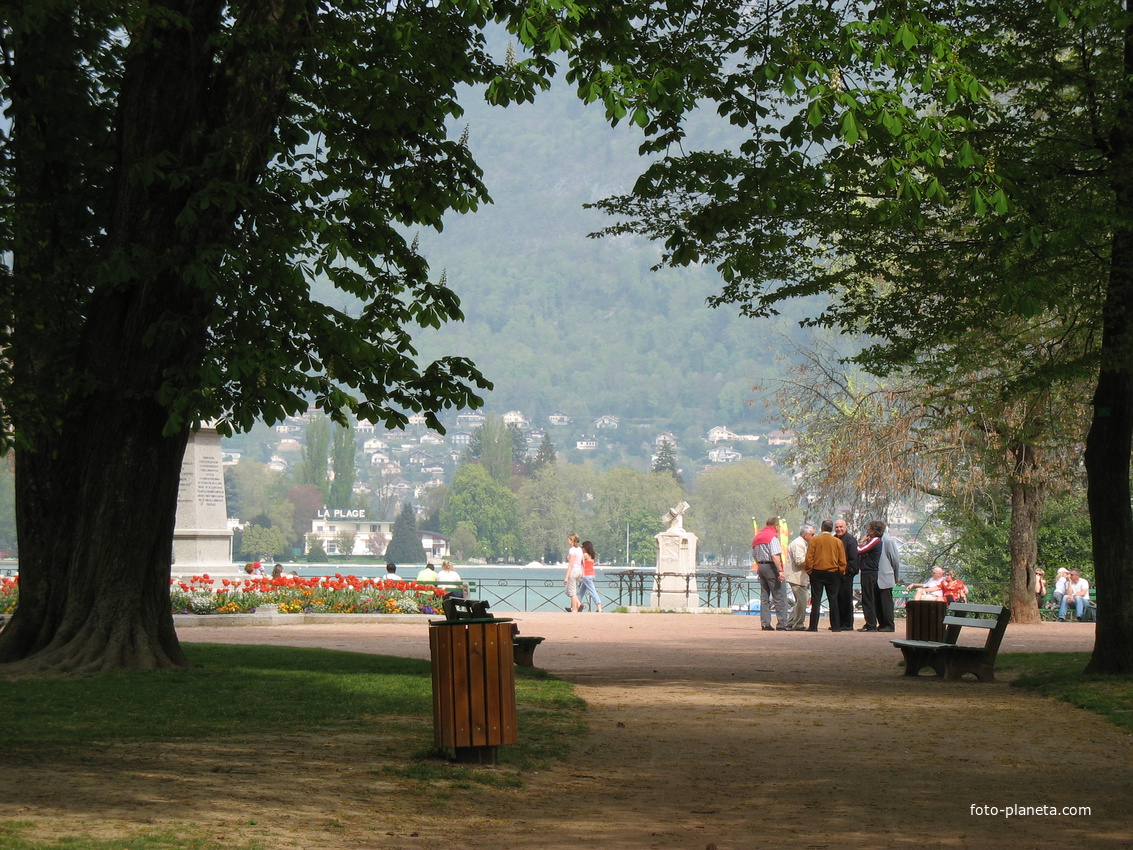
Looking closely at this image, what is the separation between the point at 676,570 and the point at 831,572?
11170 millimetres

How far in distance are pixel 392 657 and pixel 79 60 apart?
7190 mm

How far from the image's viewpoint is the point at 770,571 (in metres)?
22.1

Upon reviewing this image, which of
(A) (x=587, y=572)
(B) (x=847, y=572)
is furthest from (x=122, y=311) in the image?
(A) (x=587, y=572)

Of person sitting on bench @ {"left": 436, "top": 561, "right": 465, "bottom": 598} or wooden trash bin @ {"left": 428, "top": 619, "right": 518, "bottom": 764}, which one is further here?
person sitting on bench @ {"left": 436, "top": 561, "right": 465, "bottom": 598}

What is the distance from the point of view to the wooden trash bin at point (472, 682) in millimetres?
7711

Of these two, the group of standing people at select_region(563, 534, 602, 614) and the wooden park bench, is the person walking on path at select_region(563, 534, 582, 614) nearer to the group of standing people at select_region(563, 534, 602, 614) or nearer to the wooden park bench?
the group of standing people at select_region(563, 534, 602, 614)

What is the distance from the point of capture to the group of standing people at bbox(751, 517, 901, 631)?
69.4ft

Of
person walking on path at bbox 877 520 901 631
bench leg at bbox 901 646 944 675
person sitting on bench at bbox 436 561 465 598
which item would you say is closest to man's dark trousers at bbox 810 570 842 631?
person walking on path at bbox 877 520 901 631

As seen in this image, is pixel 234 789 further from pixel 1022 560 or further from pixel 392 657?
pixel 1022 560

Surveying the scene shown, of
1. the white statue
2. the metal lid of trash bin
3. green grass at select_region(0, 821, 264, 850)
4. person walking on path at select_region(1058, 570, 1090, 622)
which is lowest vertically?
person walking on path at select_region(1058, 570, 1090, 622)

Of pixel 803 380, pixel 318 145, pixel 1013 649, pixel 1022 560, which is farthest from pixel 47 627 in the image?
pixel 803 380

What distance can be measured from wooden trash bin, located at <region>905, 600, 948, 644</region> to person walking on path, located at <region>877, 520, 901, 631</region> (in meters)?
5.70

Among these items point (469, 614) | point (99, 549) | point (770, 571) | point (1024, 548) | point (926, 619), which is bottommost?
point (926, 619)

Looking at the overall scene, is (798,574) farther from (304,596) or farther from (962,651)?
(962,651)
